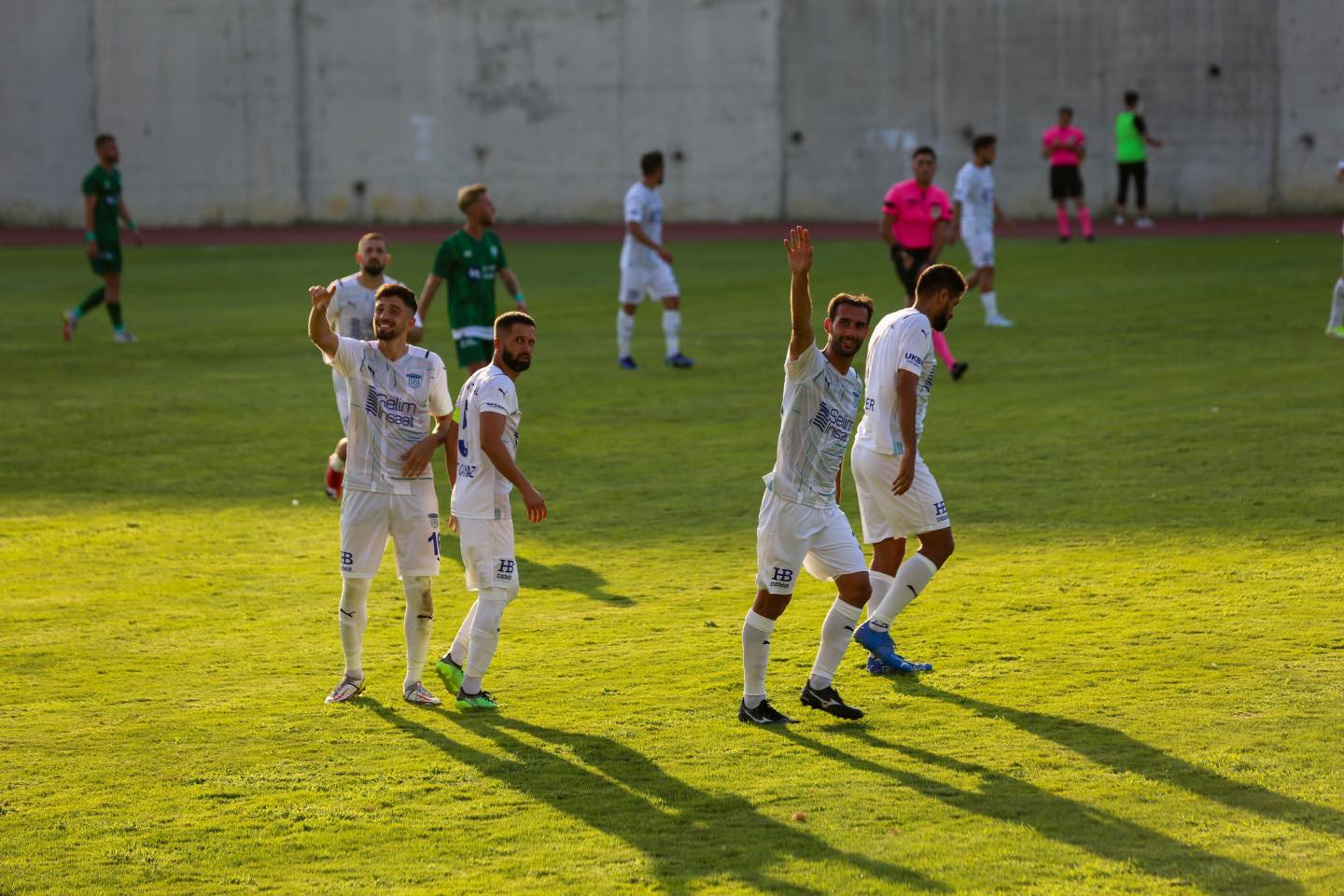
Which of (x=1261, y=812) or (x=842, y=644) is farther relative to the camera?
(x=842, y=644)

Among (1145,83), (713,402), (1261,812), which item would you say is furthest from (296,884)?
(1145,83)

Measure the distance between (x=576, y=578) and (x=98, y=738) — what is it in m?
3.40

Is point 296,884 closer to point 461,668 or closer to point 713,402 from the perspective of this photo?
point 461,668

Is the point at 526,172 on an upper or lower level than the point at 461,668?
upper

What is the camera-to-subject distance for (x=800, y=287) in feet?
21.5

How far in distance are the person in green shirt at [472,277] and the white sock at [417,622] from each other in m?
5.36

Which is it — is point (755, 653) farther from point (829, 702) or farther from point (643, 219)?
point (643, 219)

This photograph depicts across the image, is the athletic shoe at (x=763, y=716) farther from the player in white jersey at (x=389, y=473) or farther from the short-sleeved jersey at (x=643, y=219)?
the short-sleeved jersey at (x=643, y=219)

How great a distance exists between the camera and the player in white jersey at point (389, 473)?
763cm

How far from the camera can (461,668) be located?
768 cm

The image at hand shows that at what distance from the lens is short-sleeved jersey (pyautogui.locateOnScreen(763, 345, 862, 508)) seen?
7.12 meters

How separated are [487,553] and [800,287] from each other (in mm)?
1897

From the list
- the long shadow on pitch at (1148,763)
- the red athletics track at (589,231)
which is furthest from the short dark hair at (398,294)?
the red athletics track at (589,231)

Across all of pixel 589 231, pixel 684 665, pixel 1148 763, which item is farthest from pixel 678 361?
pixel 589 231
